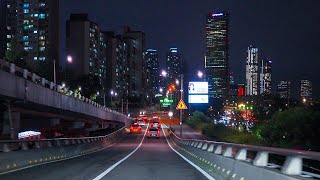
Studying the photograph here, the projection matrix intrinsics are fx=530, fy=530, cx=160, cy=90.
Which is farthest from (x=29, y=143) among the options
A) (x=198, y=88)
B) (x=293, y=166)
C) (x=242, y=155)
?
(x=198, y=88)

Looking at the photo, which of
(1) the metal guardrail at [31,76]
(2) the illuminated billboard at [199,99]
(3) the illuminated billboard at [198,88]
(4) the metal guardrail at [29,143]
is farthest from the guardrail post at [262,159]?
(3) the illuminated billboard at [198,88]

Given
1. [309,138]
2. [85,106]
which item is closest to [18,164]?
[309,138]

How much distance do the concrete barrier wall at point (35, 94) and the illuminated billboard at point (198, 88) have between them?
78.0ft

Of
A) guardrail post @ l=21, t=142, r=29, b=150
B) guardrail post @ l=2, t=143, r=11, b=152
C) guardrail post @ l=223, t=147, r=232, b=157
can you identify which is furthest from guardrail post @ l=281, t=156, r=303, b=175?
guardrail post @ l=21, t=142, r=29, b=150

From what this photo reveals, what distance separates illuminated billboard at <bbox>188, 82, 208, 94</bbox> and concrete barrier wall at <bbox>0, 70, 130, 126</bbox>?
23.8 m

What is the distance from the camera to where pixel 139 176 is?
18.1 meters

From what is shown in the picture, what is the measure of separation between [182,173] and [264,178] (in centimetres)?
870

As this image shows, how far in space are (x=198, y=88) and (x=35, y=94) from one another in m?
47.3

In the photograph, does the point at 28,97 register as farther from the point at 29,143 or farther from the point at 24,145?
the point at 24,145

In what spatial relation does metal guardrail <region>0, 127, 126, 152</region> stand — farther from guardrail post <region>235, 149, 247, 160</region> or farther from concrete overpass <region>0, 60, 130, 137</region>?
guardrail post <region>235, 149, 247, 160</region>

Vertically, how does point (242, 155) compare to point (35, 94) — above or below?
below

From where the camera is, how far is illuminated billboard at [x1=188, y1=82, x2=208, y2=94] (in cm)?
8119

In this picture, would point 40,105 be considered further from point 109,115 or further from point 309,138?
point 109,115

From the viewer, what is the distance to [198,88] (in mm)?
81625
